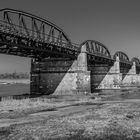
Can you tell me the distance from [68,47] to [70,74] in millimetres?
7178

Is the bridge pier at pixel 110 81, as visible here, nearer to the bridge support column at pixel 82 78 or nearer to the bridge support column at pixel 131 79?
the bridge support column at pixel 131 79

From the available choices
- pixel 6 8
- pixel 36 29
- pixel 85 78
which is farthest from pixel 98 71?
pixel 6 8

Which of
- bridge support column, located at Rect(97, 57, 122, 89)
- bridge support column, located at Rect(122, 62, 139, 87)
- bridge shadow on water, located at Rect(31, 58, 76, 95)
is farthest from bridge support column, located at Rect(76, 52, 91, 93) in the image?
bridge support column, located at Rect(122, 62, 139, 87)

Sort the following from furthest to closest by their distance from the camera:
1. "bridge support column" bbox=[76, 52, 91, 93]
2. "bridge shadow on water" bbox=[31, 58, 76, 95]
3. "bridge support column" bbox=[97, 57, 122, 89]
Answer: "bridge support column" bbox=[97, 57, 122, 89], "bridge shadow on water" bbox=[31, 58, 76, 95], "bridge support column" bbox=[76, 52, 91, 93]

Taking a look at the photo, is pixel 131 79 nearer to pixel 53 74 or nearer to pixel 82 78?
pixel 82 78

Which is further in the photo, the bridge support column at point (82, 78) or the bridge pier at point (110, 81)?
the bridge pier at point (110, 81)

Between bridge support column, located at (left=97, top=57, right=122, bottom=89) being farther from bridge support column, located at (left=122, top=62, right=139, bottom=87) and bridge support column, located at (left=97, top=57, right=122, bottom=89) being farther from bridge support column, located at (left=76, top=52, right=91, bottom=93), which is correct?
bridge support column, located at (left=76, top=52, right=91, bottom=93)

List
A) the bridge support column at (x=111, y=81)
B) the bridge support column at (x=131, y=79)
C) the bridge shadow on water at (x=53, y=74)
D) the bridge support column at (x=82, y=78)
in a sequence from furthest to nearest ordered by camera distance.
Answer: the bridge support column at (x=131, y=79), the bridge support column at (x=111, y=81), the bridge shadow on water at (x=53, y=74), the bridge support column at (x=82, y=78)

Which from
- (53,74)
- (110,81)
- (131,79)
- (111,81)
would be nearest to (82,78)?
(53,74)

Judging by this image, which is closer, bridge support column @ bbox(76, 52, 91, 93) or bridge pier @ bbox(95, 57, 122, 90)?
bridge support column @ bbox(76, 52, 91, 93)

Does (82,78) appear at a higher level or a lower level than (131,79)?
lower

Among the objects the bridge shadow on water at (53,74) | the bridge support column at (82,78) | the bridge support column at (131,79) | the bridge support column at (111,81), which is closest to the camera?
the bridge support column at (82,78)

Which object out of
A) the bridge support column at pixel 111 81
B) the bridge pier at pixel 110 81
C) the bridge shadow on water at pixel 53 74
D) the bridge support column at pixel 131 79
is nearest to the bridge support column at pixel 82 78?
the bridge shadow on water at pixel 53 74

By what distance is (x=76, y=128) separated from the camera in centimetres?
1692
